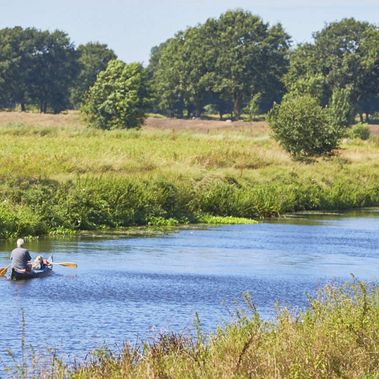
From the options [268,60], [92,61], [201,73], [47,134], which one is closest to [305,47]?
[268,60]

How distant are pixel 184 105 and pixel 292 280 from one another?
145509mm

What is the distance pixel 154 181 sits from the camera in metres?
53.1

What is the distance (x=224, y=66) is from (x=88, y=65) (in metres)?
32.5

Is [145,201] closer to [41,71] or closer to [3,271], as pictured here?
[3,271]

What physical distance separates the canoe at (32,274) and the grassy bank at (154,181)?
954 cm

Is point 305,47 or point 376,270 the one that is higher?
point 305,47

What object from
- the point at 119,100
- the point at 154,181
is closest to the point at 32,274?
the point at 154,181

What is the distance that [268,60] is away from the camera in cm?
16912

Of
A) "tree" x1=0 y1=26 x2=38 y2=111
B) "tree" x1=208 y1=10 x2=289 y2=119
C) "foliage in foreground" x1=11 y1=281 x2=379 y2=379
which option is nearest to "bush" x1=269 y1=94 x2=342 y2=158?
"foliage in foreground" x1=11 y1=281 x2=379 y2=379

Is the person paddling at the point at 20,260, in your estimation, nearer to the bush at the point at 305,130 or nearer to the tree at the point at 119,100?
the bush at the point at 305,130

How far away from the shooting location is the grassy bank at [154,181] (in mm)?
45844

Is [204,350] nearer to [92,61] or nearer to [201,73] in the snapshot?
[201,73]

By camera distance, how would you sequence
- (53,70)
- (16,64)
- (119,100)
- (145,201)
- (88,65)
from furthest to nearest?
(88,65) < (53,70) < (16,64) < (119,100) < (145,201)

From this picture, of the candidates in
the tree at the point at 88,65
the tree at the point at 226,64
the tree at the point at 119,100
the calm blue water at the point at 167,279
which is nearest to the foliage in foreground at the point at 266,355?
the calm blue water at the point at 167,279
